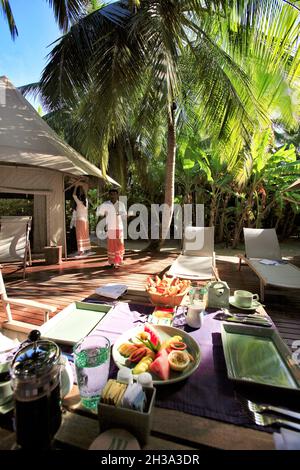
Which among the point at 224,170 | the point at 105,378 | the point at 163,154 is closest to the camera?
the point at 105,378

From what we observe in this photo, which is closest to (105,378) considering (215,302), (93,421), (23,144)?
(93,421)

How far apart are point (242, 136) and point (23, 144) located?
5.55 m

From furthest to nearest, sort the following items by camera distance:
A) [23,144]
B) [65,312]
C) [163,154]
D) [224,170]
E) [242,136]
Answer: [163,154] < [224,170] < [23,144] < [242,136] < [65,312]

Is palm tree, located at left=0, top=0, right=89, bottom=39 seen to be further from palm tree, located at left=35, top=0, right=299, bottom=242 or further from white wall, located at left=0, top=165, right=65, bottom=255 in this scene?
white wall, located at left=0, top=165, right=65, bottom=255

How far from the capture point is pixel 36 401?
743 mm

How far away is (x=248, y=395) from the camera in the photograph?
3.27ft

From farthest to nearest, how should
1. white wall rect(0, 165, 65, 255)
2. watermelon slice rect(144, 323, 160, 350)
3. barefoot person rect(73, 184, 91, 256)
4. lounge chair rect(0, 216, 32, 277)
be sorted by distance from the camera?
barefoot person rect(73, 184, 91, 256) < white wall rect(0, 165, 65, 255) < lounge chair rect(0, 216, 32, 277) < watermelon slice rect(144, 323, 160, 350)

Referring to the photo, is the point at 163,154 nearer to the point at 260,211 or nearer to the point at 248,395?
the point at 260,211

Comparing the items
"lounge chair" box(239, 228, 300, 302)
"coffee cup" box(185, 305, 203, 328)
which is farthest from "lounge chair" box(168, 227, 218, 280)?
"coffee cup" box(185, 305, 203, 328)

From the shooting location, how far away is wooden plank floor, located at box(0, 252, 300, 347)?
321 centimetres

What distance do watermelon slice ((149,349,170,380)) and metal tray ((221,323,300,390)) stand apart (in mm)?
305

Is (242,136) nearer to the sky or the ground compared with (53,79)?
nearer to the ground

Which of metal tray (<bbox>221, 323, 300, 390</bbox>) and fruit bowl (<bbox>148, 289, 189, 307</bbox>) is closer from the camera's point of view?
metal tray (<bbox>221, 323, 300, 390</bbox>)

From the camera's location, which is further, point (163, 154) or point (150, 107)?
point (163, 154)
